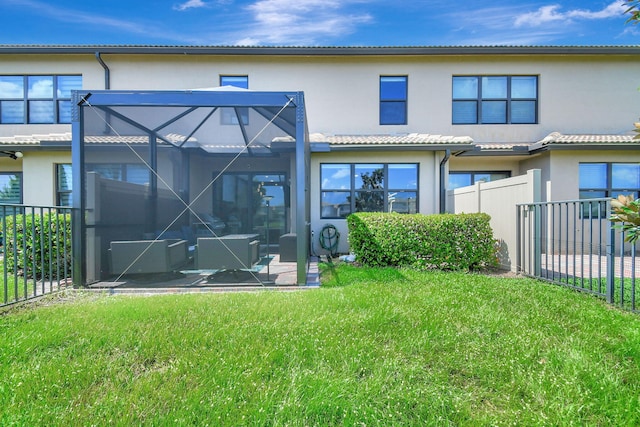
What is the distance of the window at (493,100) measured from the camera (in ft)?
34.9

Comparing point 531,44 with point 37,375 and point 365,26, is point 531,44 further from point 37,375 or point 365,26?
point 37,375

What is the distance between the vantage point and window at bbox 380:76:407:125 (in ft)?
34.9

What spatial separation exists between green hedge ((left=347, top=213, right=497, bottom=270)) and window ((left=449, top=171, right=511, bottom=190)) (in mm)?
4269

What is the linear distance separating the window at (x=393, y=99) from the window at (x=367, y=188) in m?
2.45

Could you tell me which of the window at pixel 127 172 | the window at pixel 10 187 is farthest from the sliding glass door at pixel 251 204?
the window at pixel 10 187

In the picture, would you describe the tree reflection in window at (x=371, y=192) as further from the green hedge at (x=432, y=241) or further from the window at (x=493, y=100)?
the window at (x=493, y=100)

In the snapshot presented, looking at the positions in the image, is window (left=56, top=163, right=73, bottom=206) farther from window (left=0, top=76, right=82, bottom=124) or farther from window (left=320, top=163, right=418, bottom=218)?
window (left=320, top=163, right=418, bottom=218)

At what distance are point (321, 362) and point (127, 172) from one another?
4.74 m

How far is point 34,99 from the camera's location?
10414 mm

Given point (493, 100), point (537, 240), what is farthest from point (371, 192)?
point (493, 100)

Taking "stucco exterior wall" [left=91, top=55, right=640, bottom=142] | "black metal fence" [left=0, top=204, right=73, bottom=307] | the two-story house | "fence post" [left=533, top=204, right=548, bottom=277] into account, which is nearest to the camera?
"black metal fence" [left=0, top=204, right=73, bottom=307]

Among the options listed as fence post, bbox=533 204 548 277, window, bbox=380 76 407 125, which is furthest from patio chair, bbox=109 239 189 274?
window, bbox=380 76 407 125

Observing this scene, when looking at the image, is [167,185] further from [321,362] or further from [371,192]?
[371,192]

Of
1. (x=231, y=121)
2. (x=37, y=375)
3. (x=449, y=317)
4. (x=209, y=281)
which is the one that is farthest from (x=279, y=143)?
(x=37, y=375)
